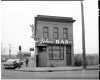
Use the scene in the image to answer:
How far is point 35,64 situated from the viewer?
14820 mm

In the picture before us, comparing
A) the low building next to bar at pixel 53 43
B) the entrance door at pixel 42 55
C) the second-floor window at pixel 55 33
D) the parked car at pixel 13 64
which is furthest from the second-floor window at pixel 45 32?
the parked car at pixel 13 64

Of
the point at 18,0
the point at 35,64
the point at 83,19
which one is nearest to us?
the point at 18,0

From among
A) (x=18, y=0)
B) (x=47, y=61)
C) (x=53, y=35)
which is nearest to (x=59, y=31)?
(x=53, y=35)

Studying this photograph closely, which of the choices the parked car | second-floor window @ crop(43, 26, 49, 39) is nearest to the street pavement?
the parked car

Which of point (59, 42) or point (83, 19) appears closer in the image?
point (83, 19)

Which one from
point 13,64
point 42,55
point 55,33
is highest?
point 55,33

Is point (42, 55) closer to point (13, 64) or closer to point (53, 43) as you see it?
point (53, 43)

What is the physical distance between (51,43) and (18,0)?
10.0 meters

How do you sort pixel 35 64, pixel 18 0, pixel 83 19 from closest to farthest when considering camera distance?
1. pixel 18 0
2. pixel 83 19
3. pixel 35 64

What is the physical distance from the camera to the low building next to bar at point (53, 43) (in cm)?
1508

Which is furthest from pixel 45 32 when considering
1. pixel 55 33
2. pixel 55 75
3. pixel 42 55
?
pixel 55 75

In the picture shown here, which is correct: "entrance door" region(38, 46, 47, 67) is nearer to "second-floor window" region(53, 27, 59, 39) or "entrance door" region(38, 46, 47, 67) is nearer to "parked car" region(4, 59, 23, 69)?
"second-floor window" region(53, 27, 59, 39)

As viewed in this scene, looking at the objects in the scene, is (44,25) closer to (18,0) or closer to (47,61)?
(47,61)

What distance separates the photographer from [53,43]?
15109 millimetres
